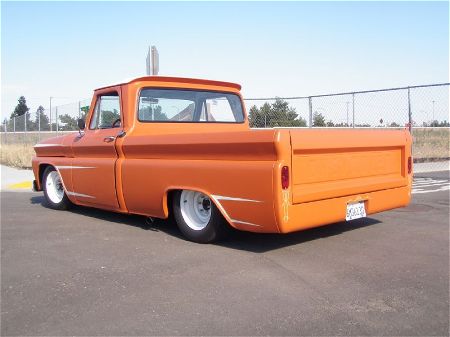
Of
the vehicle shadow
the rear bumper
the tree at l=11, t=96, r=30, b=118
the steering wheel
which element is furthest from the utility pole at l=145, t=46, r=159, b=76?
the tree at l=11, t=96, r=30, b=118

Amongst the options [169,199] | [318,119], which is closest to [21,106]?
[318,119]

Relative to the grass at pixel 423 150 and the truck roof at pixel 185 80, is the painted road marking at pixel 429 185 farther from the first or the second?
the grass at pixel 423 150

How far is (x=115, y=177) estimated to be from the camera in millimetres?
5992

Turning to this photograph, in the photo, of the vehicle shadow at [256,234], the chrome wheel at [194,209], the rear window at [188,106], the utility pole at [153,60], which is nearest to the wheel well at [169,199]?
the chrome wheel at [194,209]

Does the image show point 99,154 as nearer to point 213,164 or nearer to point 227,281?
point 213,164

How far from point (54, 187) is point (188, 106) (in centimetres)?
268

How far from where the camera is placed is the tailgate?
4477mm

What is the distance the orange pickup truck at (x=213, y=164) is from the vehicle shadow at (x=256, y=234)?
1.07 ft

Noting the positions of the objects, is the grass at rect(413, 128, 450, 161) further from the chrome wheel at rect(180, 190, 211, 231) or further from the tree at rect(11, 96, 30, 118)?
the tree at rect(11, 96, 30, 118)

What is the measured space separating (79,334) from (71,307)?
1.56 ft

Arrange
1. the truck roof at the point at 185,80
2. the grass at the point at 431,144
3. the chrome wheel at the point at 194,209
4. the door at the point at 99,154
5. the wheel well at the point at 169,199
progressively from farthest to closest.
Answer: the grass at the point at 431,144, the truck roof at the point at 185,80, the door at the point at 99,154, the wheel well at the point at 169,199, the chrome wheel at the point at 194,209

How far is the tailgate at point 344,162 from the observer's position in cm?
448

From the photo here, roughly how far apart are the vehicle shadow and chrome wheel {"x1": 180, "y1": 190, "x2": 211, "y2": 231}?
26 cm

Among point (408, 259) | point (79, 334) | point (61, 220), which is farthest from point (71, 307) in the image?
point (61, 220)
